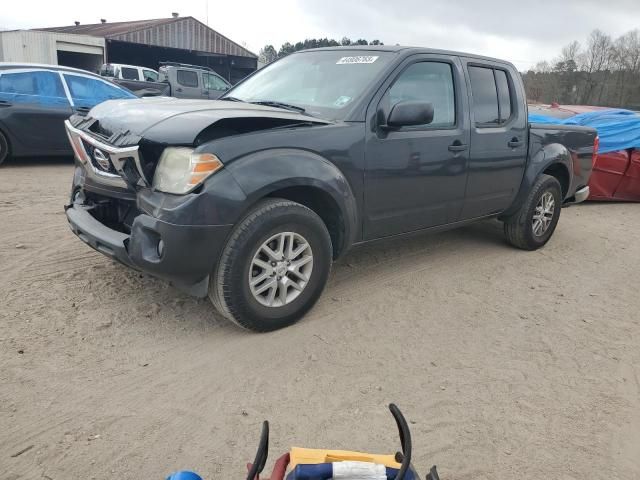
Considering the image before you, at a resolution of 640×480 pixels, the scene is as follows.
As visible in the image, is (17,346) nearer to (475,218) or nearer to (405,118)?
(405,118)

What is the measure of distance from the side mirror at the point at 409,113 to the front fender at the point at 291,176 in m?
0.55

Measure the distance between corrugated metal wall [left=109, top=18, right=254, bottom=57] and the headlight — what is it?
3084cm

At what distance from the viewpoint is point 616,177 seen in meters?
8.46

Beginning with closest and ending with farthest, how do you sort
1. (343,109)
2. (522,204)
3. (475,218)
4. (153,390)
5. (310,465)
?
(310,465) → (153,390) → (343,109) → (475,218) → (522,204)

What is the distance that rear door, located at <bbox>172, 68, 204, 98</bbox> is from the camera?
1686 cm

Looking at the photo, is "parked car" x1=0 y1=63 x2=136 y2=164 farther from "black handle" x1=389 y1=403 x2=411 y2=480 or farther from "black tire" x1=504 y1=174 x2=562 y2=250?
"black handle" x1=389 y1=403 x2=411 y2=480

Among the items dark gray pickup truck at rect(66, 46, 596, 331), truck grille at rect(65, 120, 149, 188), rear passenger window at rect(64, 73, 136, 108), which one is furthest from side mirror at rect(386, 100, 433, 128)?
rear passenger window at rect(64, 73, 136, 108)

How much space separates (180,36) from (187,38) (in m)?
0.46

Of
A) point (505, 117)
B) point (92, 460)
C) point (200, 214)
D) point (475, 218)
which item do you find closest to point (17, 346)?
point (92, 460)

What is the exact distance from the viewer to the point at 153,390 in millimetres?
2701

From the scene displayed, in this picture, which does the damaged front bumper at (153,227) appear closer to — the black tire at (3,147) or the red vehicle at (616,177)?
the black tire at (3,147)

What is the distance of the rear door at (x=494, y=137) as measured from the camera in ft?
14.7

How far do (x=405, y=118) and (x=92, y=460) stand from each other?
106 inches

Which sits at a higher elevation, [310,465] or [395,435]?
[310,465]
